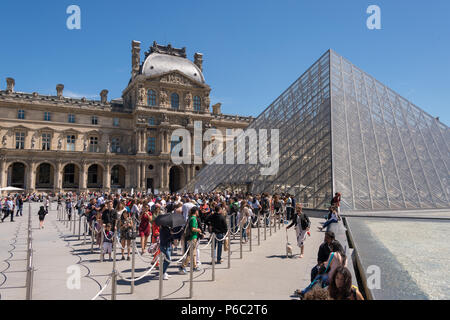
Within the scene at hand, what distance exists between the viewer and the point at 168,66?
4647 centimetres

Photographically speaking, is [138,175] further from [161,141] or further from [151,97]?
[151,97]

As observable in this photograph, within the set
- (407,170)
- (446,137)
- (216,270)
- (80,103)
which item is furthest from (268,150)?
(80,103)

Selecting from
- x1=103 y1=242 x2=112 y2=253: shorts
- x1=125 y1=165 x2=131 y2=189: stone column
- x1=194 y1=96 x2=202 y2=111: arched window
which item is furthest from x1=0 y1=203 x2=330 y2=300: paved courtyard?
x1=194 y1=96 x2=202 y2=111: arched window

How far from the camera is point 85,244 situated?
9.75 m

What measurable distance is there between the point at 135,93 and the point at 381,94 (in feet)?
101

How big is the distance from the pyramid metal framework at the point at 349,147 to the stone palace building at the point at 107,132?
716 inches

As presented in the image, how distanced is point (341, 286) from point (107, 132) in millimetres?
43190

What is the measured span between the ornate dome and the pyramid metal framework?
23.9 m

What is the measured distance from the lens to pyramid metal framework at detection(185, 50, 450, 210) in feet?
54.5

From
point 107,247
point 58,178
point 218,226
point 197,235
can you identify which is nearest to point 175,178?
point 58,178

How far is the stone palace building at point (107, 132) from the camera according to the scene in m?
38.0

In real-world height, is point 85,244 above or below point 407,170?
below

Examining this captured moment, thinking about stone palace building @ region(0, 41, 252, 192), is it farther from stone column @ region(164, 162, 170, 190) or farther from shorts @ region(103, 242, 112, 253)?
shorts @ region(103, 242, 112, 253)

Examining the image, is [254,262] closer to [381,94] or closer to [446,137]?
[381,94]
